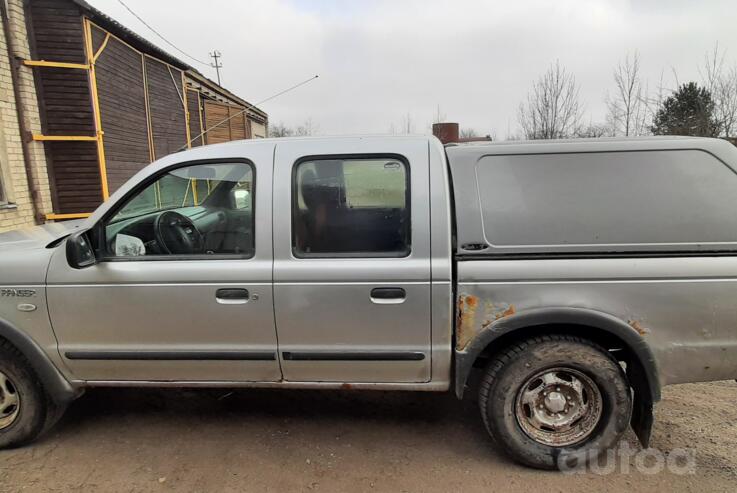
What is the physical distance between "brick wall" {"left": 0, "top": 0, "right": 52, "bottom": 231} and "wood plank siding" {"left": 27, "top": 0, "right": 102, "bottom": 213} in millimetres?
150

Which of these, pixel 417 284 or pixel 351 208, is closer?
pixel 417 284

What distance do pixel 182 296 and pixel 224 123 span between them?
13.7m

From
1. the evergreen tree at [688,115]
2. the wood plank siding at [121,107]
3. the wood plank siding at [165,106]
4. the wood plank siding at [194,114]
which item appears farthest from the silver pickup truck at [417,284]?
the evergreen tree at [688,115]

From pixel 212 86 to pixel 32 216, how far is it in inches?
311

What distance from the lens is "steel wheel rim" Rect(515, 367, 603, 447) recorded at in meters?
2.53

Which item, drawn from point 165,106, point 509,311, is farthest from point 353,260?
point 165,106

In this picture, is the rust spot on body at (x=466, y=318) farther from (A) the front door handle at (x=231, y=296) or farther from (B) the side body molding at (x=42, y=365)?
(B) the side body molding at (x=42, y=365)

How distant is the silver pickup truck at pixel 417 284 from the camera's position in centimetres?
235

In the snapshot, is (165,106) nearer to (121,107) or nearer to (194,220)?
(121,107)

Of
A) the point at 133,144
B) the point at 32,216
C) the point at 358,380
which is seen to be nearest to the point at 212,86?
the point at 133,144

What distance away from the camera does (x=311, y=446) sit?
2834mm

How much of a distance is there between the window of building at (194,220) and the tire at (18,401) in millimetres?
906

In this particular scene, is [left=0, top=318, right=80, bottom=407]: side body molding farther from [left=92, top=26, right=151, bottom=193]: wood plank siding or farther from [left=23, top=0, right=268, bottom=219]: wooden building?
[left=92, top=26, right=151, bottom=193]: wood plank siding

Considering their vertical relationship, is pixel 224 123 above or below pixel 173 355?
above
